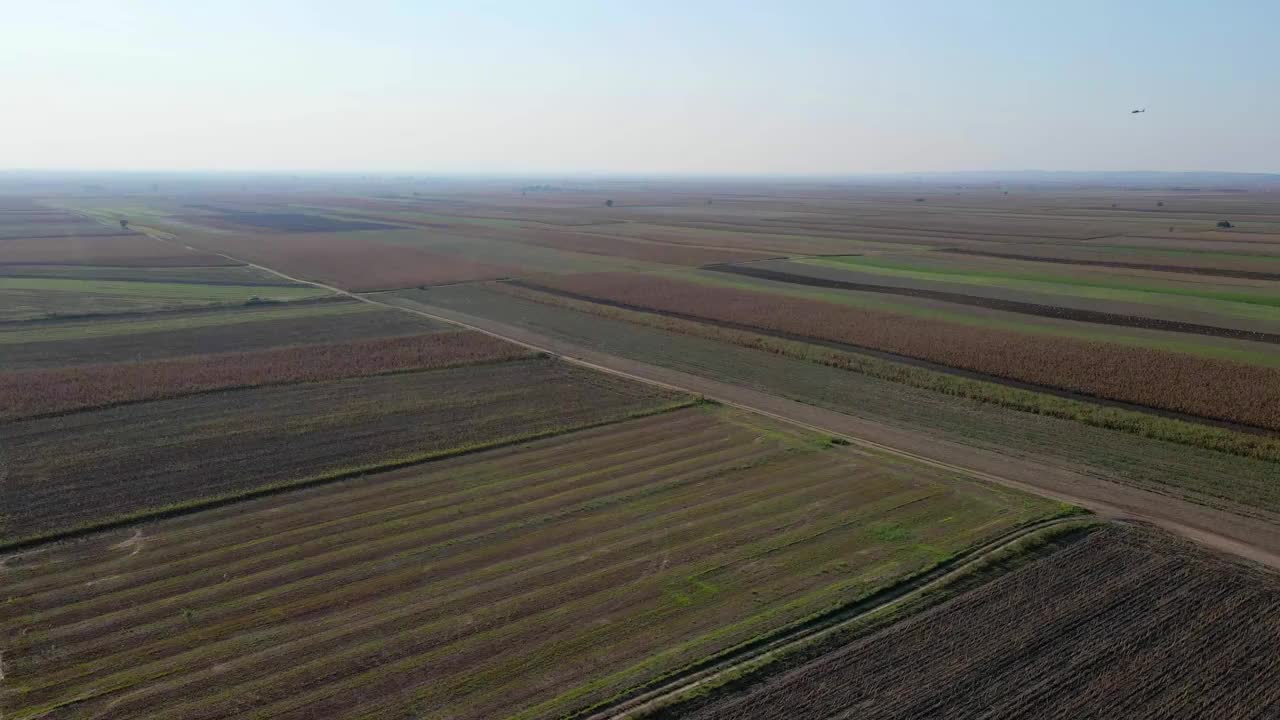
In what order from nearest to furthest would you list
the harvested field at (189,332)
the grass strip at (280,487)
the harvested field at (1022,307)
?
the grass strip at (280,487), the harvested field at (189,332), the harvested field at (1022,307)

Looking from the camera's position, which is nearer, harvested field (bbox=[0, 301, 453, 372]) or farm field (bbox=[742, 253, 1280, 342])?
harvested field (bbox=[0, 301, 453, 372])

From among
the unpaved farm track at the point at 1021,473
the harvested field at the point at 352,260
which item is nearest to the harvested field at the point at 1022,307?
the harvested field at the point at 352,260

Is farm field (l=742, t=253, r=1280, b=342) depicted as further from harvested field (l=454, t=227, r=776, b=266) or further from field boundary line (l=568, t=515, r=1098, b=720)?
field boundary line (l=568, t=515, r=1098, b=720)

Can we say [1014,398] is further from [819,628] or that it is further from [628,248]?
[628,248]

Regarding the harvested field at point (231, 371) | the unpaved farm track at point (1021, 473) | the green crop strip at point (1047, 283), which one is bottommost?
the unpaved farm track at point (1021, 473)

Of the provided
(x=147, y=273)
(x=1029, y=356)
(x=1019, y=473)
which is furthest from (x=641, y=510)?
(x=147, y=273)

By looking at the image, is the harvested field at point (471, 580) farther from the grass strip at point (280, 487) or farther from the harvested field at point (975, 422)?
the harvested field at point (975, 422)

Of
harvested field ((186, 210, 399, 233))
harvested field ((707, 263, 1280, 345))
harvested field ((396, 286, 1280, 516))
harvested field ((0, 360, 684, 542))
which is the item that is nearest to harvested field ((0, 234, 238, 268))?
harvested field ((186, 210, 399, 233))
